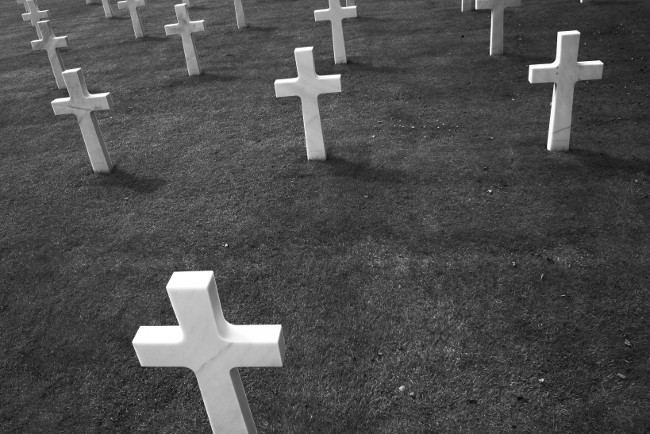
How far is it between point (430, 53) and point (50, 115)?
6.06 m

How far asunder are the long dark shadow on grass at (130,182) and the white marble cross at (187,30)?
358cm

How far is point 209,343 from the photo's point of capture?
271 cm

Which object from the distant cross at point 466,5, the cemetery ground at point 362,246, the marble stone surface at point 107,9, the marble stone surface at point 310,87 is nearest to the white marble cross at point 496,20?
the cemetery ground at point 362,246

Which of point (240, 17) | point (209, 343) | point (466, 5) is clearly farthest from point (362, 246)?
point (240, 17)

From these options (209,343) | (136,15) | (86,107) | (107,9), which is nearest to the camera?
(209,343)

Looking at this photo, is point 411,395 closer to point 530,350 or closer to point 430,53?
point 530,350

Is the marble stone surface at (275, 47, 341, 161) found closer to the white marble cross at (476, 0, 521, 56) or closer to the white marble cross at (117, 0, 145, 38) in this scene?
the white marble cross at (476, 0, 521, 56)

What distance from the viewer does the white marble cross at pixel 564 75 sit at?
5.66 metres

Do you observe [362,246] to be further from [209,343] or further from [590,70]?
[590,70]

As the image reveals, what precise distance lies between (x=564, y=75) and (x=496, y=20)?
3598 millimetres

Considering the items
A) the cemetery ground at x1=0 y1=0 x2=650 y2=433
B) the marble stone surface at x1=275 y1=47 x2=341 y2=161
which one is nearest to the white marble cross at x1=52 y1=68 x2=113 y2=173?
the cemetery ground at x1=0 y1=0 x2=650 y2=433

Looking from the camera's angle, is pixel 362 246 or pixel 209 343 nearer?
pixel 209 343

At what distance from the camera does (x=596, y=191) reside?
17.8ft

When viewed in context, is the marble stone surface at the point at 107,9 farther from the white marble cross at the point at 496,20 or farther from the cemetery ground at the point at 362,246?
the white marble cross at the point at 496,20
